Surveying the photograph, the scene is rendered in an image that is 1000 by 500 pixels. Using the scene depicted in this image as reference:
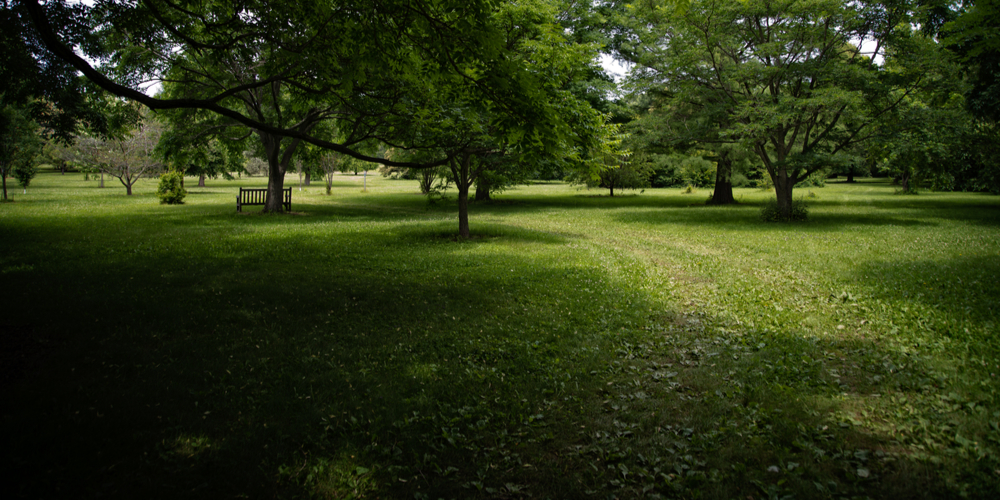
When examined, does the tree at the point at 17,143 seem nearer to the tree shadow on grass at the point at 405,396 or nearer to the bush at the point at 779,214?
the tree shadow on grass at the point at 405,396

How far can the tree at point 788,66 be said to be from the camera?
17266 millimetres

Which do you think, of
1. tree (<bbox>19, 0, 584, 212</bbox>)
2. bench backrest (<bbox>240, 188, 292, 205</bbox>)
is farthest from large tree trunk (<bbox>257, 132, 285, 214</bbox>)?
tree (<bbox>19, 0, 584, 212</bbox>)

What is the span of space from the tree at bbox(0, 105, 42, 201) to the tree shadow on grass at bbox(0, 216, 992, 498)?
71.1 ft

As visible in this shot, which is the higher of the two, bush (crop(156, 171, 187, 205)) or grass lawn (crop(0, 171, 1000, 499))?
bush (crop(156, 171, 187, 205))

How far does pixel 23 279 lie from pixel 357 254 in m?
6.22

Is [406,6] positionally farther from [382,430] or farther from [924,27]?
[924,27]

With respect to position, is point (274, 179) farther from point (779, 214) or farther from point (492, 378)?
point (779, 214)

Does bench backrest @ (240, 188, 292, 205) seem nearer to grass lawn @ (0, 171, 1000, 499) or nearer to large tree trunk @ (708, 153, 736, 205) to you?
grass lawn @ (0, 171, 1000, 499)

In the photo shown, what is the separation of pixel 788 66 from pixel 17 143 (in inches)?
1552

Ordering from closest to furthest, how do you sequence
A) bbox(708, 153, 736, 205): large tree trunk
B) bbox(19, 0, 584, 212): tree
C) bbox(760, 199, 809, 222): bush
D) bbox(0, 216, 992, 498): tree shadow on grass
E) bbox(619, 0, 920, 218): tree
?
1. bbox(0, 216, 992, 498): tree shadow on grass
2. bbox(19, 0, 584, 212): tree
3. bbox(619, 0, 920, 218): tree
4. bbox(760, 199, 809, 222): bush
5. bbox(708, 153, 736, 205): large tree trunk

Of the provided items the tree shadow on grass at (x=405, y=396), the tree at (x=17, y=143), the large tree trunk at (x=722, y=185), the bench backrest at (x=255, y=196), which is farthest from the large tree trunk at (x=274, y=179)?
the large tree trunk at (x=722, y=185)

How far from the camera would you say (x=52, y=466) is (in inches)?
134

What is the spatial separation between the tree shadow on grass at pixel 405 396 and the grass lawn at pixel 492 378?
1.1 inches

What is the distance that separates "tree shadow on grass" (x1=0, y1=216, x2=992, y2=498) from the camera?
11.7ft
